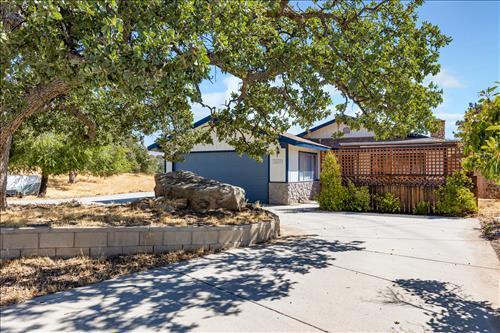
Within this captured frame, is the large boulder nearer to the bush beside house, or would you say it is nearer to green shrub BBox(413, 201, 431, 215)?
the bush beside house

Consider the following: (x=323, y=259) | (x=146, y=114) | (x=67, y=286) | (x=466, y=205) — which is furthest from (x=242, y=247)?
(x=466, y=205)

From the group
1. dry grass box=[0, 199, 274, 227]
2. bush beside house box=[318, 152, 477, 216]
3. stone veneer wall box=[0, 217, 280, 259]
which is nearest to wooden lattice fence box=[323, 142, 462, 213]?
bush beside house box=[318, 152, 477, 216]

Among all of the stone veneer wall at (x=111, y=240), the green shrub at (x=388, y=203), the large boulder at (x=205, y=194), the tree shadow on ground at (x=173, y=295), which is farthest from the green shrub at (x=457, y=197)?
the stone veneer wall at (x=111, y=240)

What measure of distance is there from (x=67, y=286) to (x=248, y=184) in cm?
1241

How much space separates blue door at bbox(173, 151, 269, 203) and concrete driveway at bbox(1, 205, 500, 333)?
30.3ft

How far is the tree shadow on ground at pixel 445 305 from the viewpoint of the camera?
3.45 metres

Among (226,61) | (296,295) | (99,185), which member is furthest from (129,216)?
(99,185)

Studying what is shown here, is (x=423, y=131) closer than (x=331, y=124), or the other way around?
(x=423, y=131)

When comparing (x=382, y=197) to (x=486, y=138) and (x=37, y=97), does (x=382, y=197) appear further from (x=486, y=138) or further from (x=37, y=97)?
(x=37, y=97)

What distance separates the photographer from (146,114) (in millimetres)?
8922

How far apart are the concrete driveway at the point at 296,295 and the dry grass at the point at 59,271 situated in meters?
0.24

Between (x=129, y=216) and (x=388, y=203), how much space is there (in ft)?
30.3

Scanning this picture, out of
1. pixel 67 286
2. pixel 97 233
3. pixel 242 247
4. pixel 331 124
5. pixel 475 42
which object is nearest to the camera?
pixel 67 286

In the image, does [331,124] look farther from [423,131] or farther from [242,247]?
[242,247]
